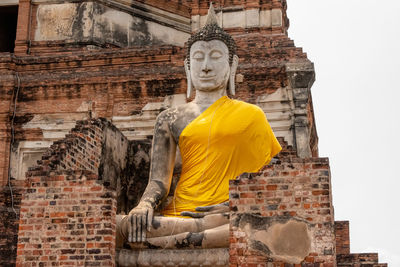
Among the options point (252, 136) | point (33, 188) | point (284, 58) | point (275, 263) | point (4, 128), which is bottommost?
point (275, 263)

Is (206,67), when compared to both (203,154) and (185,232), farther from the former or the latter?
(185,232)

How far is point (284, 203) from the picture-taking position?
6.34 metres

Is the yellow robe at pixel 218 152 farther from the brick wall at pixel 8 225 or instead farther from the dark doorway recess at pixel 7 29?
the dark doorway recess at pixel 7 29

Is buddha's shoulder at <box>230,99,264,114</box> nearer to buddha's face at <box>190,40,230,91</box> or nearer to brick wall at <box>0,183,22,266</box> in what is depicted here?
buddha's face at <box>190,40,230,91</box>

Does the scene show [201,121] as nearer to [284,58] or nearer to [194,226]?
[194,226]

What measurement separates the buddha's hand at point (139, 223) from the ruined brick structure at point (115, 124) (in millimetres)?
243

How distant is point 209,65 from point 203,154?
3.53 ft

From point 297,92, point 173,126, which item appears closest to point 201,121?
point 173,126

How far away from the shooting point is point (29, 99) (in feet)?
45.3

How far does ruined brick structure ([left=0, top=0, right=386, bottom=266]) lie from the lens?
20.9ft

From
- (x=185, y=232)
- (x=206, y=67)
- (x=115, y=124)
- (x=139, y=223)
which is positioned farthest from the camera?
(x=115, y=124)

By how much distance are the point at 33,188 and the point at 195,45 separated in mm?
2528

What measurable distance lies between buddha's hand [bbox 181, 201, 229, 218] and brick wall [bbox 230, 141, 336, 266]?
2.62ft

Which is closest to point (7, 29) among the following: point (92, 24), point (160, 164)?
point (92, 24)
